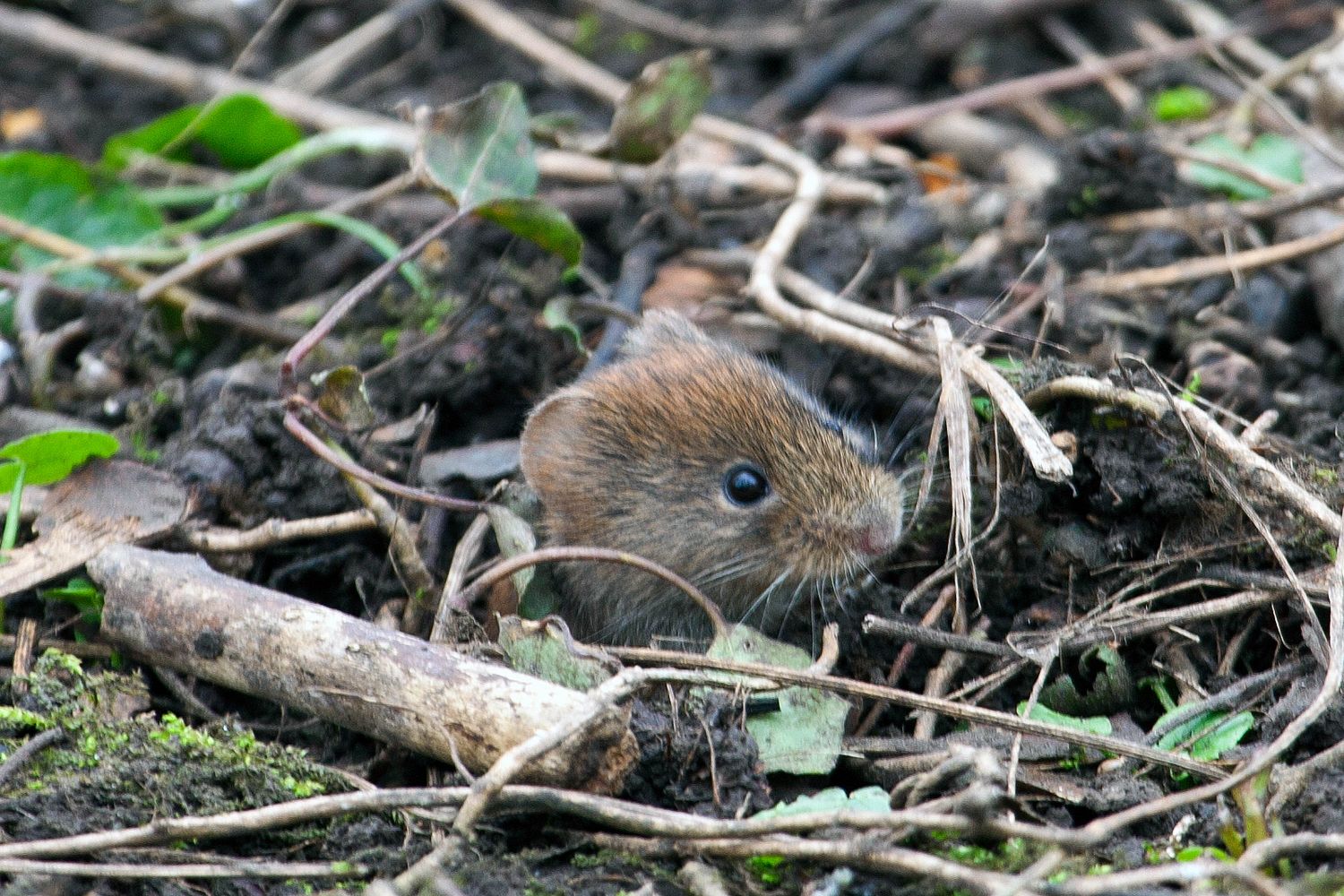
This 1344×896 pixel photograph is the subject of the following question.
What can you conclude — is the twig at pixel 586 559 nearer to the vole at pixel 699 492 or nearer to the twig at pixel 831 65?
the vole at pixel 699 492

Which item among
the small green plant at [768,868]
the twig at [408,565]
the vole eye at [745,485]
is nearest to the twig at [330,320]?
the twig at [408,565]

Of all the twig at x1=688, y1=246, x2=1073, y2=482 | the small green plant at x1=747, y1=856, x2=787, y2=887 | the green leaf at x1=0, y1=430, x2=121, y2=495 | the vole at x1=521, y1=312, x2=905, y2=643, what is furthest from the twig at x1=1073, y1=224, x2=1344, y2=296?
the green leaf at x1=0, y1=430, x2=121, y2=495

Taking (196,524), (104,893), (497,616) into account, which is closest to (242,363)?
(196,524)

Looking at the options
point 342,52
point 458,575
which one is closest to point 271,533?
point 458,575

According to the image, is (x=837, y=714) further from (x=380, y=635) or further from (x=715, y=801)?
(x=380, y=635)

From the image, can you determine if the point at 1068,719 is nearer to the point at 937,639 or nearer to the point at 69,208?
the point at 937,639

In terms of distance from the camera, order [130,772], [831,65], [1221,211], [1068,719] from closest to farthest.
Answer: [130,772]
[1068,719]
[1221,211]
[831,65]

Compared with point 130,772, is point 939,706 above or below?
above
